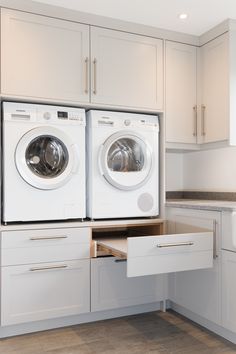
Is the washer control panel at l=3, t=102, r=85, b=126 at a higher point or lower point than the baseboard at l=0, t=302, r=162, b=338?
higher

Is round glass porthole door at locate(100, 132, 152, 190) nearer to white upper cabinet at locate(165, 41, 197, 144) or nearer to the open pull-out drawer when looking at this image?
white upper cabinet at locate(165, 41, 197, 144)

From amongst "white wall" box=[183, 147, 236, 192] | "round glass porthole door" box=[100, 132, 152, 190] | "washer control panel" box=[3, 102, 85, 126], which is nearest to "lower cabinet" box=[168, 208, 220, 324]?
"round glass porthole door" box=[100, 132, 152, 190]

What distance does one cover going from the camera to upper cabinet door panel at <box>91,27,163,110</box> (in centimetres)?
255

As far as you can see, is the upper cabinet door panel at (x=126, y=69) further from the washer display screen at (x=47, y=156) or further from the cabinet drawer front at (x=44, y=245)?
the cabinet drawer front at (x=44, y=245)

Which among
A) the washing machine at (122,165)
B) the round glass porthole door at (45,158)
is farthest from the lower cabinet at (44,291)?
the round glass porthole door at (45,158)

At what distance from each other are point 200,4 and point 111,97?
0.88m

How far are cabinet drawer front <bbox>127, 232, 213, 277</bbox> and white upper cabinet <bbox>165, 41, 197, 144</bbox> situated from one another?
3.32ft

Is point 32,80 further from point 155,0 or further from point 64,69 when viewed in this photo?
point 155,0

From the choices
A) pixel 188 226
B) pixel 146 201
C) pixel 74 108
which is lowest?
pixel 188 226

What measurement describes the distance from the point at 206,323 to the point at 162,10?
7.28ft

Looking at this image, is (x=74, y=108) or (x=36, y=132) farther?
(x=74, y=108)

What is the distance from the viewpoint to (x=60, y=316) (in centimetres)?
239

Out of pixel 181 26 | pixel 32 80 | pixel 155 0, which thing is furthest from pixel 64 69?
pixel 181 26

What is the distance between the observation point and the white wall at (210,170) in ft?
9.87
